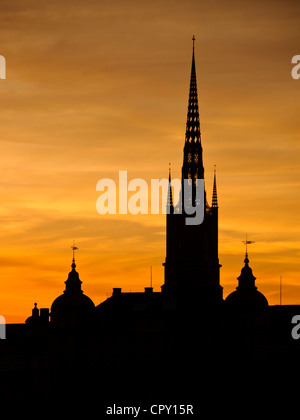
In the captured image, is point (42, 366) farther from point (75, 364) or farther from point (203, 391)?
point (203, 391)

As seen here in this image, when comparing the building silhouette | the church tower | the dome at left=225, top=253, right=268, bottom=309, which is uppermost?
the church tower

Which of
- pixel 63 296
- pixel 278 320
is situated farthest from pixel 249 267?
pixel 63 296

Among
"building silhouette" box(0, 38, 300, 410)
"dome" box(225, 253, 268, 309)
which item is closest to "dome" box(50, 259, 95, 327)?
"building silhouette" box(0, 38, 300, 410)

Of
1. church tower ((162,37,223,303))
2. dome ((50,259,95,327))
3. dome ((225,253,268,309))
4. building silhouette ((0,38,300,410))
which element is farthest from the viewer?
church tower ((162,37,223,303))

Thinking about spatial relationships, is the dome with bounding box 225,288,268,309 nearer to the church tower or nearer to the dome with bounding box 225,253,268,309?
the dome with bounding box 225,253,268,309

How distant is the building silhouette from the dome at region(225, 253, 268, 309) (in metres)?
0.08

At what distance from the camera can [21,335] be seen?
573 ft

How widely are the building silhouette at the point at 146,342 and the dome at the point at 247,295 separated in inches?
3.2

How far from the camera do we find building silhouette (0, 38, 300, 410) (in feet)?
536

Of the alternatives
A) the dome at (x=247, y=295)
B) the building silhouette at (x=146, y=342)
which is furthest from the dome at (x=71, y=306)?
the dome at (x=247, y=295)
